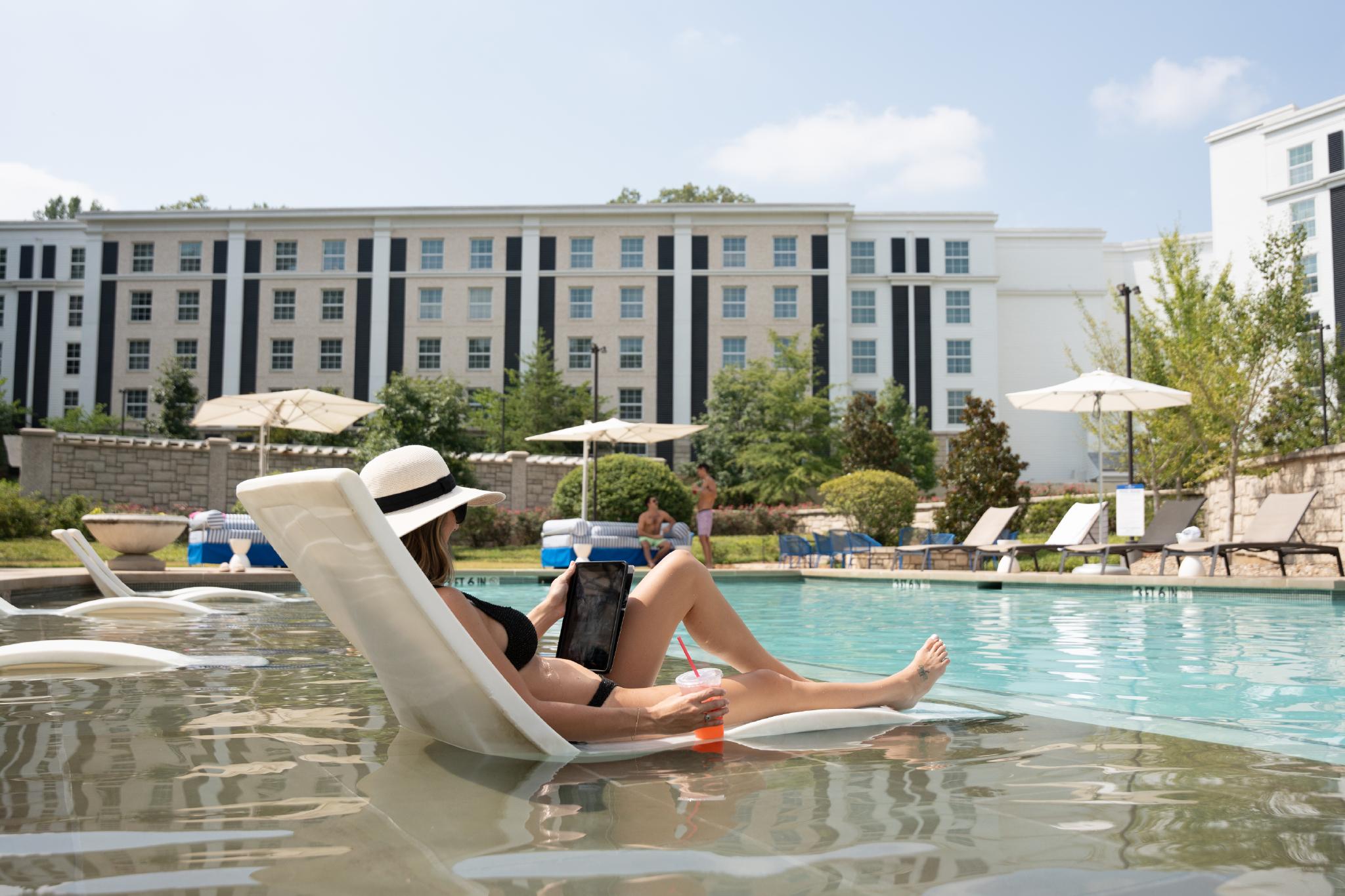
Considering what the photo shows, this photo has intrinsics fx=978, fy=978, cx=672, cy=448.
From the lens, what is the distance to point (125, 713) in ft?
9.87

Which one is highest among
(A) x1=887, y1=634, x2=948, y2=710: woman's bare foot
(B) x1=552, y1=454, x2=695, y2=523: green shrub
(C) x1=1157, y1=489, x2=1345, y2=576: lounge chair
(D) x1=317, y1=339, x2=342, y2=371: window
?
(D) x1=317, y1=339, x2=342, y2=371: window

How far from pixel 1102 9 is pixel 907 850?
14046mm

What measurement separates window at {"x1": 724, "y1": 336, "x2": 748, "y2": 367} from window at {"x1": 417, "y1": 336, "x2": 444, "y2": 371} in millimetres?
11857

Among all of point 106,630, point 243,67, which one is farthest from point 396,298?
point 106,630

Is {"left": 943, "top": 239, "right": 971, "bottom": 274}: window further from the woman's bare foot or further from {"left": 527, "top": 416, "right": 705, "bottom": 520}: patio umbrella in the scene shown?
the woman's bare foot

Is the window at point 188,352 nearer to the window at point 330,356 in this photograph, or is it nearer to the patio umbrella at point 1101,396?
the window at point 330,356

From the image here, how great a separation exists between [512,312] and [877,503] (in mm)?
23841

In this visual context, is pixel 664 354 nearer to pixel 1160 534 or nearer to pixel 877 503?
pixel 877 503

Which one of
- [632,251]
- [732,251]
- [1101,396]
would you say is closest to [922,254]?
[732,251]

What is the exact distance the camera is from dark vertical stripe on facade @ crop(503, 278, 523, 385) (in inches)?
1597

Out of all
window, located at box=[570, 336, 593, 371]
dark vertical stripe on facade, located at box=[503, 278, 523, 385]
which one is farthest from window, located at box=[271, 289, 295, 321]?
window, located at box=[570, 336, 593, 371]

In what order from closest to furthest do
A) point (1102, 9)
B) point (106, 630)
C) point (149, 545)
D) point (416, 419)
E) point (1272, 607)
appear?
point (106, 630) → point (1272, 607) → point (149, 545) → point (1102, 9) → point (416, 419)

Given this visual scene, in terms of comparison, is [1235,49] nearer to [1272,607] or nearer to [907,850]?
[1272,607]

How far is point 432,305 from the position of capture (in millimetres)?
41000
